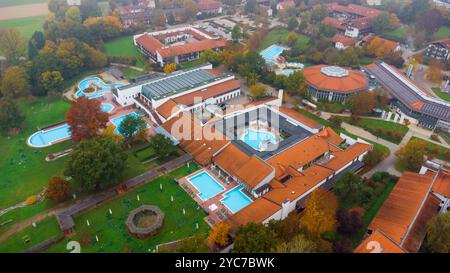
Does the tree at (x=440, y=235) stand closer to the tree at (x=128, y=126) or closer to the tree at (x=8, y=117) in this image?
the tree at (x=128, y=126)

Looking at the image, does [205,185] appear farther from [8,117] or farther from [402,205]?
[8,117]

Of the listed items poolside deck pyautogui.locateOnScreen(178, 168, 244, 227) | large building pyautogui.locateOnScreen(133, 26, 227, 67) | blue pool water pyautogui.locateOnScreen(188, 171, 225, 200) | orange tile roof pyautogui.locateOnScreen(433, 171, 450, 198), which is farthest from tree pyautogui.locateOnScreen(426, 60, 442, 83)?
blue pool water pyautogui.locateOnScreen(188, 171, 225, 200)

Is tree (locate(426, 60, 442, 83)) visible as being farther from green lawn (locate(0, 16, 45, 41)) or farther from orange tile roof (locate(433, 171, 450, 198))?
green lawn (locate(0, 16, 45, 41))

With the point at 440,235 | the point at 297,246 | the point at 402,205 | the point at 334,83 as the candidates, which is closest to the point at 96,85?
the point at 334,83

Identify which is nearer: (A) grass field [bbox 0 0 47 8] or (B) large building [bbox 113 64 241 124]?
(B) large building [bbox 113 64 241 124]

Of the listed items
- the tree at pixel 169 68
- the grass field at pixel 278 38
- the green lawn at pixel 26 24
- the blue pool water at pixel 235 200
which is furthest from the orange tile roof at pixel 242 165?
the green lawn at pixel 26 24
